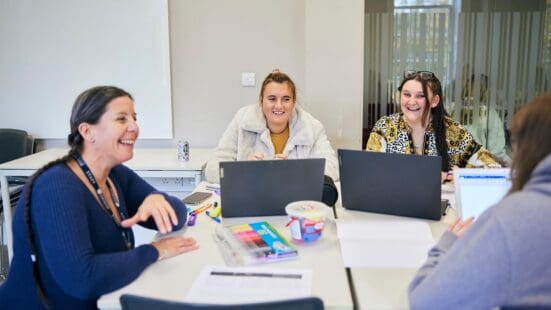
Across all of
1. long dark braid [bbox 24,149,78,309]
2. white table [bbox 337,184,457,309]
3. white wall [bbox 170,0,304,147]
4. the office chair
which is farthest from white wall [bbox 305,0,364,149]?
the office chair

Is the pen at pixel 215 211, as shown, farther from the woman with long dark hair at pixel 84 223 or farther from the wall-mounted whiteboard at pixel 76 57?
the wall-mounted whiteboard at pixel 76 57

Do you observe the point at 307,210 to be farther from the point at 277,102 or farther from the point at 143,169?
the point at 143,169

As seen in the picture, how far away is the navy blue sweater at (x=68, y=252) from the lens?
1.22m

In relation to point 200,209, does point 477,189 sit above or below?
above

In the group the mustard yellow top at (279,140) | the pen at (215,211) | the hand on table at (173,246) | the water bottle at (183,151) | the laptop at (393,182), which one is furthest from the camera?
the water bottle at (183,151)

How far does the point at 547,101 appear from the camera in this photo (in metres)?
0.95

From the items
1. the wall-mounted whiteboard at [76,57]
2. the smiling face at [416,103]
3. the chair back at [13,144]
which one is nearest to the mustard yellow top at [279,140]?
the smiling face at [416,103]

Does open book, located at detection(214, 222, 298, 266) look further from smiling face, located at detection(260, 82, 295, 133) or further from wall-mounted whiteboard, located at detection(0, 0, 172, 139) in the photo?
wall-mounted whiteboard, located at detection(0, 0, 172, 139)

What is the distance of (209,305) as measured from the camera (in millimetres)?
932

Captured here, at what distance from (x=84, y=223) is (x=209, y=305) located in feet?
1.72

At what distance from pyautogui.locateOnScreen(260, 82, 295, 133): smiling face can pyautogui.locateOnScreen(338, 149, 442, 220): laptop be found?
81cm

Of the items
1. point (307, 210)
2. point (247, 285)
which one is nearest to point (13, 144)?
point (307, 210)

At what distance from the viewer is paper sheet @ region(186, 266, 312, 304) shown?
3.79ft

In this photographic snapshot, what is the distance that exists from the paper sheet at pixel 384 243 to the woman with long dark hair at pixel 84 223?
488 mm
